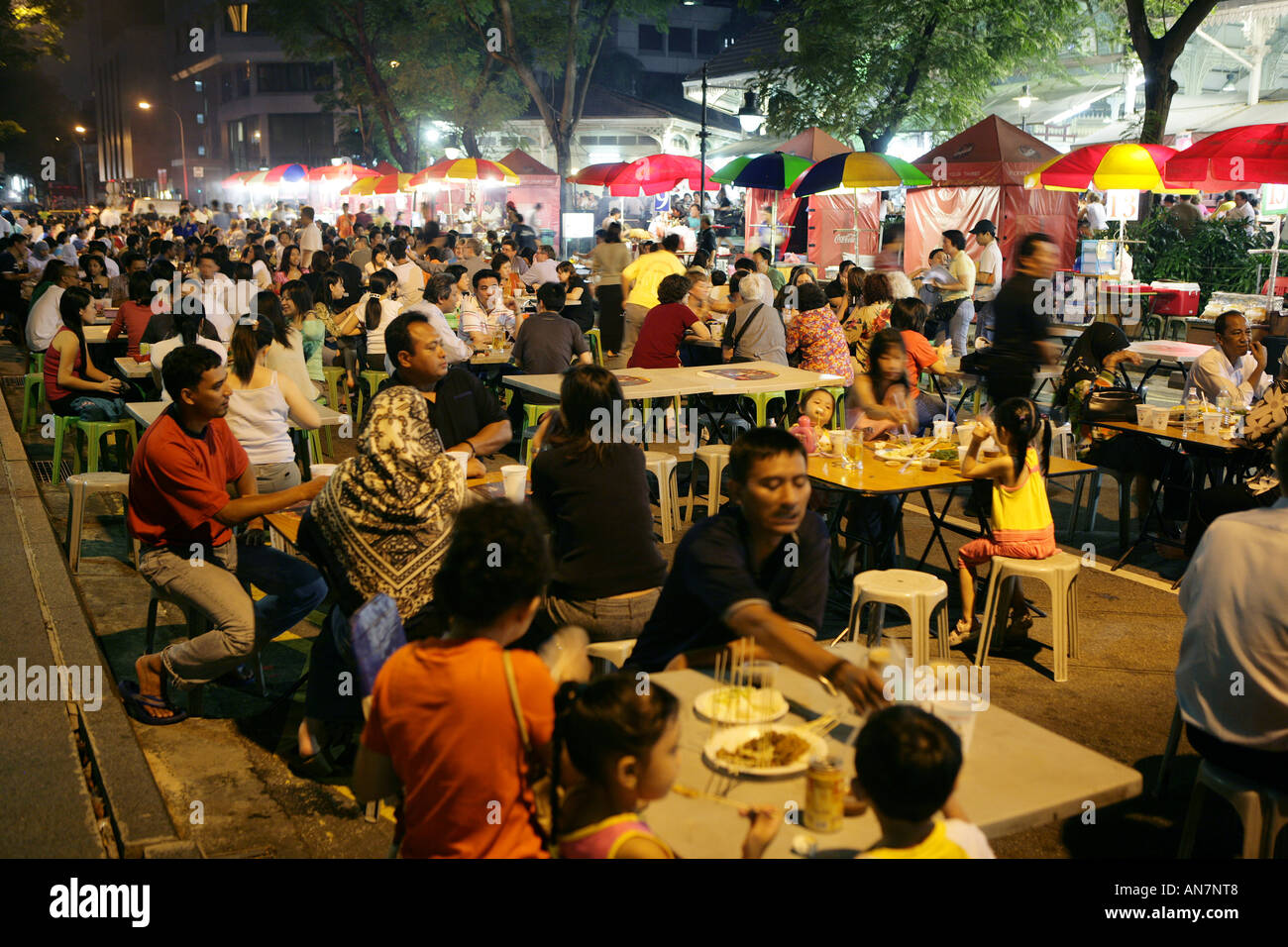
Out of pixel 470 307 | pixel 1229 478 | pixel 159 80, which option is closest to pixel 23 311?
pixel 470 307

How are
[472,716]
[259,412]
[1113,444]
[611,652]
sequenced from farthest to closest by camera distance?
[1113,444] → [259,412] → [611,652] → [472,716]

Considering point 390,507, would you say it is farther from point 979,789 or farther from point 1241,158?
point 1241,158

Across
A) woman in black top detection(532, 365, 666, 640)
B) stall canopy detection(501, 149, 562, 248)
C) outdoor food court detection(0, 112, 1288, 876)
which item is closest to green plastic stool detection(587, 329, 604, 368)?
outdoor food court detection(0, 112, 1288, 876)

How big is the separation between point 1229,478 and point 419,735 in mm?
6993

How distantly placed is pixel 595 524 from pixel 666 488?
356cm

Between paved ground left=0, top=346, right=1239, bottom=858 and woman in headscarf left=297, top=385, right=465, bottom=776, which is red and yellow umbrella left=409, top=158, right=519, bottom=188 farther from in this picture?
woman in headscarf left=297, top=385, right=465, bottom=776

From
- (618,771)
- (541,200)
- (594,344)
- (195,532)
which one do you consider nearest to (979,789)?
(618,771)

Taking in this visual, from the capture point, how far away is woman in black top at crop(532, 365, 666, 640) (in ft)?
14.9

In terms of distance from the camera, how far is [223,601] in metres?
5.02

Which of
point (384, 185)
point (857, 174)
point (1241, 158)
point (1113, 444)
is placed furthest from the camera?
point (384, 185)

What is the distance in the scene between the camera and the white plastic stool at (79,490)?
7359mm

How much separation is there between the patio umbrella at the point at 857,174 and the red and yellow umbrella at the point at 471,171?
9.00m

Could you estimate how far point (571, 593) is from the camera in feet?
14.9

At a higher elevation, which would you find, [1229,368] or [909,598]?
[1229,368]
